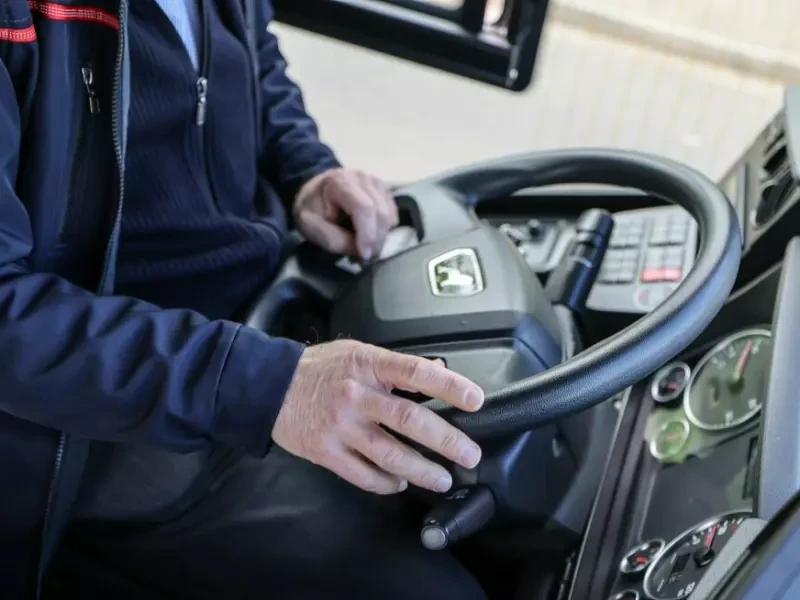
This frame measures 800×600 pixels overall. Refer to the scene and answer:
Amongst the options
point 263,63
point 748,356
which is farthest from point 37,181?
point 748,356

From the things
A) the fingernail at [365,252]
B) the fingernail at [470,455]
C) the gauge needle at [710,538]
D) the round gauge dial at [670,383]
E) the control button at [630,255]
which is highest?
the fingernail at [470,455]

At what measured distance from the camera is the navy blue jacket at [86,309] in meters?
0.64

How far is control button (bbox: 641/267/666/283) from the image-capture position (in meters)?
0.92

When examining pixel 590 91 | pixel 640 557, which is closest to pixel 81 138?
pixel 640 557

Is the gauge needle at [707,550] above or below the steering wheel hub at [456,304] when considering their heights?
below

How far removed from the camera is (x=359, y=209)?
2.97 ft

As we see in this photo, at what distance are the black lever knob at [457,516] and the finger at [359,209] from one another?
0.92 feet

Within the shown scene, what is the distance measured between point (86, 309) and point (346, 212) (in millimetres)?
332

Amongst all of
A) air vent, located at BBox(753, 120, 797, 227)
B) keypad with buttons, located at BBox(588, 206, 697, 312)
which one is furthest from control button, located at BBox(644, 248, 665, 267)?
air vent, located at BBox(753, 120, 797, 227)

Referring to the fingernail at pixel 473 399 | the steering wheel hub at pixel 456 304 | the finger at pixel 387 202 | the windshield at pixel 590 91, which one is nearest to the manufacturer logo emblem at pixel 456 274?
the steering wheel hub at pixel 456 304

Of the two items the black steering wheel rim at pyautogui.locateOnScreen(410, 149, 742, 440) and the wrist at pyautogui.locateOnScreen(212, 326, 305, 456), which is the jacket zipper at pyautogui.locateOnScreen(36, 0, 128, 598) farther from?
the black steering wheel rim at pyautogui.locateOnScreen(410, 149, 742, 440)

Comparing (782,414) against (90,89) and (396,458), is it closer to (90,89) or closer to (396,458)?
(396,458)

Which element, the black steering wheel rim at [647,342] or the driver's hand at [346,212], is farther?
the driver's hand at [346,212]

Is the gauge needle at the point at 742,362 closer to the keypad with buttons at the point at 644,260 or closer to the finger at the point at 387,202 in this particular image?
the keypad with buttons at the point at 644,260
